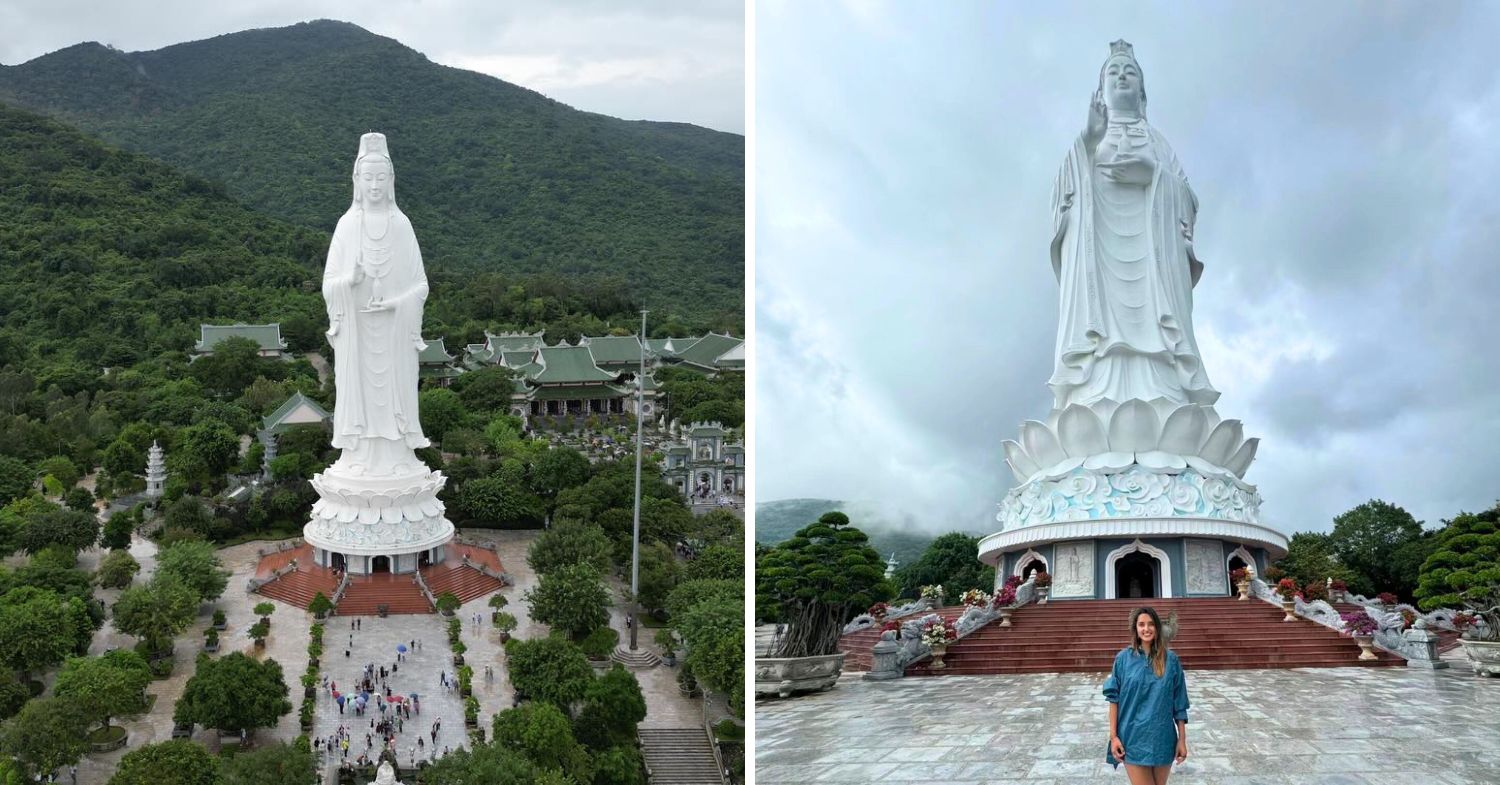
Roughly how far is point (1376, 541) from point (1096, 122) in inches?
467

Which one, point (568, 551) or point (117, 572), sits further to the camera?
point (568, 551)

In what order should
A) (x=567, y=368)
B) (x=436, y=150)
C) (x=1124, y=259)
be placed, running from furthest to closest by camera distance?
(x=436, y=150) → (x=567, y=368) → (x=1124, y=259)

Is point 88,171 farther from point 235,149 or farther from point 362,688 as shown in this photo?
point 362,688

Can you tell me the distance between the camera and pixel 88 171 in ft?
177

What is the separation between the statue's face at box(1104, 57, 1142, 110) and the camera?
60.4ft

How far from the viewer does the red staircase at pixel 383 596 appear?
18953 mm

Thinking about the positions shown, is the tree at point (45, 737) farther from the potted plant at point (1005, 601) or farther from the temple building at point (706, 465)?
the temple building at point (706, 465)

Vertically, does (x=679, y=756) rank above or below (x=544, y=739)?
below

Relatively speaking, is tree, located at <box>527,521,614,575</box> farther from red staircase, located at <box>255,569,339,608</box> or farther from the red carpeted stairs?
the red carpeted stairs

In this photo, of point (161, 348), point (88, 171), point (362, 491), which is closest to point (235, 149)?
point (88, 171)

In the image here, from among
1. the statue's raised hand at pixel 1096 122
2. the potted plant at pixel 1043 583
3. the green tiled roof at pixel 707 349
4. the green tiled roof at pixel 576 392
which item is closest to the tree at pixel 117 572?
the potted plant at pixel 1043 583

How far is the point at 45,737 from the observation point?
40.8ft

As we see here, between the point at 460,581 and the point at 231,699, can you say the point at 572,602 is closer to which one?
the point at 460,581

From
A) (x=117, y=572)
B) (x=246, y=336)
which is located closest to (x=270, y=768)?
(x=117, y=572)
